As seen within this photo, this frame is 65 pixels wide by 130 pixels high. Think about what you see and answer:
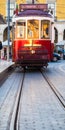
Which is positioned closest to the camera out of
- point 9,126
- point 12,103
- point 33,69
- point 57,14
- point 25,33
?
point 9,126

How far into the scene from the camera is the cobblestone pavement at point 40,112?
9383mm

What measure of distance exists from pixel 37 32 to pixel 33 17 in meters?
0.97

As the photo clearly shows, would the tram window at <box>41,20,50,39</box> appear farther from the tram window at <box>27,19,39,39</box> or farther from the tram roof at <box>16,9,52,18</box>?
the tram roof at <box>16,9,52,18</box>

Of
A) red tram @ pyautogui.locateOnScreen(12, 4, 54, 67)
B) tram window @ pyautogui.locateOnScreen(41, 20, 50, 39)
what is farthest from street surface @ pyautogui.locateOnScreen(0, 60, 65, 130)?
tram window @ pyautogui.locateOnScreen(41, 20, 50, 39)

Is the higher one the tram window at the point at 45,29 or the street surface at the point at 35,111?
the tram window at the point at 45,29

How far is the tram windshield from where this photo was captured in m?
27.3

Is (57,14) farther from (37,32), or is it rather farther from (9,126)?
(9,126)

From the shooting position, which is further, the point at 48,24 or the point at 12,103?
the point at 48,24

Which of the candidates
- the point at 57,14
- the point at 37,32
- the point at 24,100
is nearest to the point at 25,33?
the point at 37,32

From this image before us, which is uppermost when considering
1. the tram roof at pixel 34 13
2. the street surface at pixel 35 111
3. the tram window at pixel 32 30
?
the tram roof at pixel 34 13

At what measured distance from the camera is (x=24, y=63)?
28281 millimetres

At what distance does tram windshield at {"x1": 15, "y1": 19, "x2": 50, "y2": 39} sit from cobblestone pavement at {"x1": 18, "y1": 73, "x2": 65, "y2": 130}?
11814 mm

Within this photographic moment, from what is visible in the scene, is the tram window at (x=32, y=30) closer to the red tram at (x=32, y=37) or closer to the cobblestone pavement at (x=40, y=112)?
the red tram at (x=32, y=37)

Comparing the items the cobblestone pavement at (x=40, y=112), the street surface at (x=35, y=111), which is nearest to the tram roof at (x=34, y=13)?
the street surface at (x=35, y=111)
